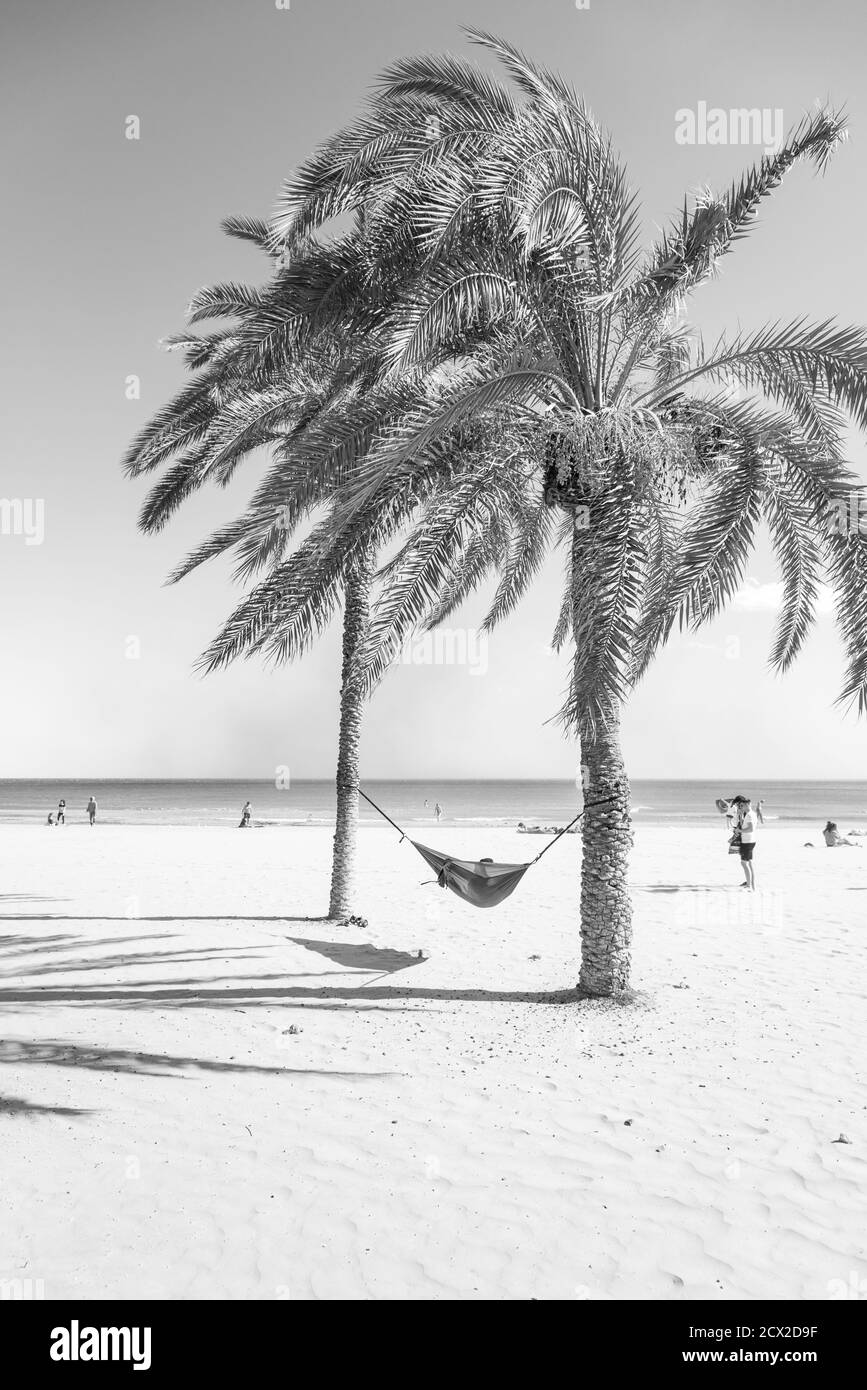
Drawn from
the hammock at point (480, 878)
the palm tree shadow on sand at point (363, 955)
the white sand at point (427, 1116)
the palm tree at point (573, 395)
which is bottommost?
the palm tree shadow on sand at point (363, 955)

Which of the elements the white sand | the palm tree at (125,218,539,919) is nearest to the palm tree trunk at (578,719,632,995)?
the white sand

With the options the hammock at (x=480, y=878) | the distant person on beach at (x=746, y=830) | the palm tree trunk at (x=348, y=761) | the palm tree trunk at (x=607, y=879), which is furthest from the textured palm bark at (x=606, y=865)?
the distant person on beach at (x=746, y=830)

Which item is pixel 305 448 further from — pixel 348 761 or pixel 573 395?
pixel 348 761

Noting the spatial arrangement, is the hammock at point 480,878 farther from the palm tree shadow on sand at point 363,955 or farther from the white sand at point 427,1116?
the palm tree shadow on sand at point 363,955

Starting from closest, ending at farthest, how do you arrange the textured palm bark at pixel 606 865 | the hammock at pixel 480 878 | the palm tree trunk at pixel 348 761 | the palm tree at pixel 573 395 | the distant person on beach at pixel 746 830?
the palm tree at pixel 573 395 → the textured palm bark at pixel 606 865 → the hammock at pixel 480 878 → the palm tree trunk at pixel 348 761 → the distant person on beach at pixel 746 830

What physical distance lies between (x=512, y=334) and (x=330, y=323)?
148cm

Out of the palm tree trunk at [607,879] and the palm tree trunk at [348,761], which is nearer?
the palm tree trunk at [607,879]

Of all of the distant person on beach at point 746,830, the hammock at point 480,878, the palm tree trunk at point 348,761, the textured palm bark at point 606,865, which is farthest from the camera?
the distant person on beach at point 746,830

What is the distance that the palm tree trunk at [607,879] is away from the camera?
640cm

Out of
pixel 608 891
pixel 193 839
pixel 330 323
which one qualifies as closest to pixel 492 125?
pixel 330 323

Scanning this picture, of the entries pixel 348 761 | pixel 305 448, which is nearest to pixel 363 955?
pixel 348 761

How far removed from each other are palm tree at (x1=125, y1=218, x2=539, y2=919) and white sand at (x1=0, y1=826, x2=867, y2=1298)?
2.67 meters

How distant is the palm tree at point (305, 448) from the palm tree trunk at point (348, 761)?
0.02 meters
